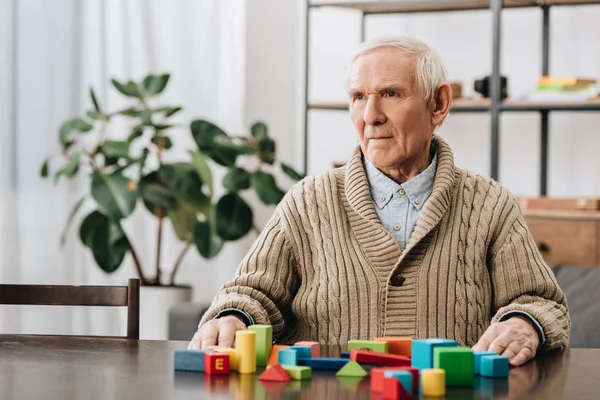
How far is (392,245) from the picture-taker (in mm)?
2074

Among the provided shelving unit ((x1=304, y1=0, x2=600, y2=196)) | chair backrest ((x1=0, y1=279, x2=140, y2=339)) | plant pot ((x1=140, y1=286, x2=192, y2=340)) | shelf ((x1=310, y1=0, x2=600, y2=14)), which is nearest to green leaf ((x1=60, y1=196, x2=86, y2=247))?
plant pot ((x1=140, y1=286, x2=192, y2=340))

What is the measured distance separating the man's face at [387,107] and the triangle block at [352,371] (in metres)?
0.69

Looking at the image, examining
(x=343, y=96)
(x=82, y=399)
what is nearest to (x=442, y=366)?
(x=82, y=399)

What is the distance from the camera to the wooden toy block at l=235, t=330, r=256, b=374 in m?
1.60

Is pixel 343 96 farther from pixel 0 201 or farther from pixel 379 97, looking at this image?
pixel 379 97

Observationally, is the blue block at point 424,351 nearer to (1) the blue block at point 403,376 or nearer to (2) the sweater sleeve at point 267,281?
(1) the blue block at point 403,376

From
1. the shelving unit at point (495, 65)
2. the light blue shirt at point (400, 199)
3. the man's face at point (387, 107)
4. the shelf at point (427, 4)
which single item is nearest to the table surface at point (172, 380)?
the light blue shirt at point (400, 199)

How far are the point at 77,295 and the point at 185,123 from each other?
9.08ft

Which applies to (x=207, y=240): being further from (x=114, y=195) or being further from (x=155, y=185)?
(x=114, y=195)

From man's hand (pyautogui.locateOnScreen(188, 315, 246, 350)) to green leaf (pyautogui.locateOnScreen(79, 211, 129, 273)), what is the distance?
89.1 inches

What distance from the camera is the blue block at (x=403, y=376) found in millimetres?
1417

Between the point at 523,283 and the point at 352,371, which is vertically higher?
the point at 523,283

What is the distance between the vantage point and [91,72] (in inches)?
173

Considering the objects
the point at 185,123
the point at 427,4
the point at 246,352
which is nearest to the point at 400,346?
the point at 246,352
